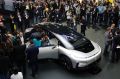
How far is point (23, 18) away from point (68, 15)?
10.0 ft

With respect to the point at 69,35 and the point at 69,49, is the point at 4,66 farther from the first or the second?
the point at 69,35

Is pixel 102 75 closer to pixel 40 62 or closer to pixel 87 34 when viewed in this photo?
pixel 40 62

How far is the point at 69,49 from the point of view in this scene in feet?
39.5

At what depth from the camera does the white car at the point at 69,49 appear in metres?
11.7

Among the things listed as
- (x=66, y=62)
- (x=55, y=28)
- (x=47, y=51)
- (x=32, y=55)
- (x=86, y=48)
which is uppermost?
(x=55, y=28)

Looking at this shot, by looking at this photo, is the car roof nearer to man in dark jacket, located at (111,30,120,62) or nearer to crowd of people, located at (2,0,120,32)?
man in dark jacket, located at (111,30,120,62)

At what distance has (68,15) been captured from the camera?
18203 mm

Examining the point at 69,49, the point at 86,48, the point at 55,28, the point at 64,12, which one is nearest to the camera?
the point at 69,49

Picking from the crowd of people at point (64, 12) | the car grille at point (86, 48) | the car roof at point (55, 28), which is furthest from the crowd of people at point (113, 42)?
the crowd of people at point (64, 12)

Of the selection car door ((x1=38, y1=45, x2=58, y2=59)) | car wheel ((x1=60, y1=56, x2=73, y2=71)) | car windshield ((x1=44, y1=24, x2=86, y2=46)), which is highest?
car windshield ((x1=44, y1=24, x2=86, y2=46))

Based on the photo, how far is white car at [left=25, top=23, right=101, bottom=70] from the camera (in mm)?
11664

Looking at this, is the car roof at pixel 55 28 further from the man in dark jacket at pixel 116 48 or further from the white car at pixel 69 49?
the man in dark jacket at pixel 116 48

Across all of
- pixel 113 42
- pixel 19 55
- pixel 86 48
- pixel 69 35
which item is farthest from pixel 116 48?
pixel 19 55

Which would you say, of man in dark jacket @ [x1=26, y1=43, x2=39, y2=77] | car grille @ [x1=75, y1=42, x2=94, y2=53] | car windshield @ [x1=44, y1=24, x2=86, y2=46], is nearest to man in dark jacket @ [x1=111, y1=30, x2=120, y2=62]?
car grille @ [x1=75, y1=42, x2=94, y2=53]
